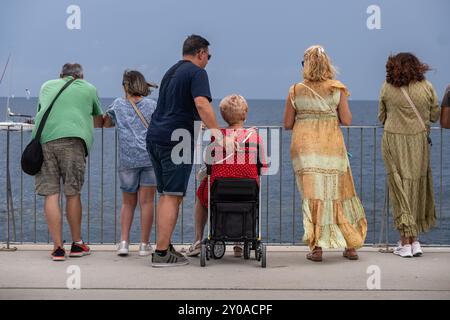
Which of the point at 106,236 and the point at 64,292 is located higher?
the point at 64,292

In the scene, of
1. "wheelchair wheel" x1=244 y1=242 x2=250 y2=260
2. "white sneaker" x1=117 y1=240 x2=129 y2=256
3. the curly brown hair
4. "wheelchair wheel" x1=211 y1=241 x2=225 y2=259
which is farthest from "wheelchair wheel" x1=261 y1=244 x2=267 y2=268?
the curly brown hair

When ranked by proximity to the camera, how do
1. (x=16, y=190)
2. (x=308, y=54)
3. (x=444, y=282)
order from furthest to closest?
(x=16, y=190) → (x=308, y=54) → (x=444, y=282)

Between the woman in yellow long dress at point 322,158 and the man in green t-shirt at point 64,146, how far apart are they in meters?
1.69

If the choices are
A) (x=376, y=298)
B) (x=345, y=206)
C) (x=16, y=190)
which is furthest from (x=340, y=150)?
(x=16, y=190)

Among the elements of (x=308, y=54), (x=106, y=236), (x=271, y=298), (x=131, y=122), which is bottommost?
(x=106, y=236)

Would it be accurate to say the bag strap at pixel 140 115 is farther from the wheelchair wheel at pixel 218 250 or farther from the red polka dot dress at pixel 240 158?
the wheelchair wheel at pixel 218 250

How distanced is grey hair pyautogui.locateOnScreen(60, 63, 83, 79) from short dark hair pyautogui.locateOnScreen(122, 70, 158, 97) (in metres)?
0.38

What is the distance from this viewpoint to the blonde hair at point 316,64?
7930 mm

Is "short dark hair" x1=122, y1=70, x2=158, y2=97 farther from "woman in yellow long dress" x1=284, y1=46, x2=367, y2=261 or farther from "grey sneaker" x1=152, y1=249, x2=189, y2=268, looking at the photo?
"grey sneaker" x1=152, y1=249, x2=189, y2=268

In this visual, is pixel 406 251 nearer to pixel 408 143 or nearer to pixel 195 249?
pixel 408 143

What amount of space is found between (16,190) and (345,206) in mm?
42722

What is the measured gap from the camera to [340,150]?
815cm

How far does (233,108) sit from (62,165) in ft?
5.03

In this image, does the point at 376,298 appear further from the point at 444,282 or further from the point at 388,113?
the point at 388,113
